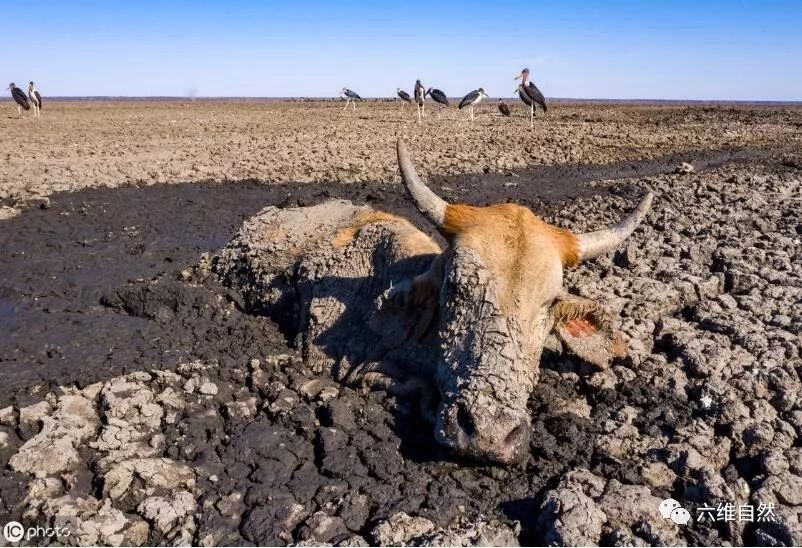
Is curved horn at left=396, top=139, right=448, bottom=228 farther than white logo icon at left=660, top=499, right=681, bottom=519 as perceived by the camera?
Yes

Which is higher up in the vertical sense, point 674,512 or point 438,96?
point 438,96

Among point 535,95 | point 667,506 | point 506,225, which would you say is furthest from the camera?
point 535,95

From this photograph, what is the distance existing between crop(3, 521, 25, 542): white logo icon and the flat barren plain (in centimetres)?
6

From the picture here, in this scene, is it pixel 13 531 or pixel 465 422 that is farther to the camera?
pixel 465 422

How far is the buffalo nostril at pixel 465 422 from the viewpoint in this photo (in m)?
3.35

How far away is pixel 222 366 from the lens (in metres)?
A: 4.88

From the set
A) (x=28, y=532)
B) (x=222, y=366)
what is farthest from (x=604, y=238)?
(x=28, y=532)

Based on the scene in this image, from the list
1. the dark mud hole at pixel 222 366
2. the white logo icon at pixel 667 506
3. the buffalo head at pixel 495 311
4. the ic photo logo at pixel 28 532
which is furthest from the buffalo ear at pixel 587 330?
the ic photo logo at pixel 28 532

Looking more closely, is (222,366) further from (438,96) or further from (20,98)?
(20,98)

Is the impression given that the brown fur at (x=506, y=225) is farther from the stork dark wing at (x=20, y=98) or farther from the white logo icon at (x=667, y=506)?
the stork dark wing at (x=20, y=98)

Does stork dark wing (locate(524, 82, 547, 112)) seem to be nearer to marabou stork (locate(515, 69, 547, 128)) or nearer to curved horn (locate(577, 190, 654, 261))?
marabou stork (locate(515, 69, 547, 128))

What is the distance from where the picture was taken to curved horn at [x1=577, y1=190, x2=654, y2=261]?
14.4 ft

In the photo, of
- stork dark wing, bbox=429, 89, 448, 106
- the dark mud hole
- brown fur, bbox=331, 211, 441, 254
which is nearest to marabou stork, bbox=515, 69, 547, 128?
stork dark wing, bbox=429, 89, 448, 106

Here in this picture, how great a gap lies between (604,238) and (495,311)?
133 centimetres
